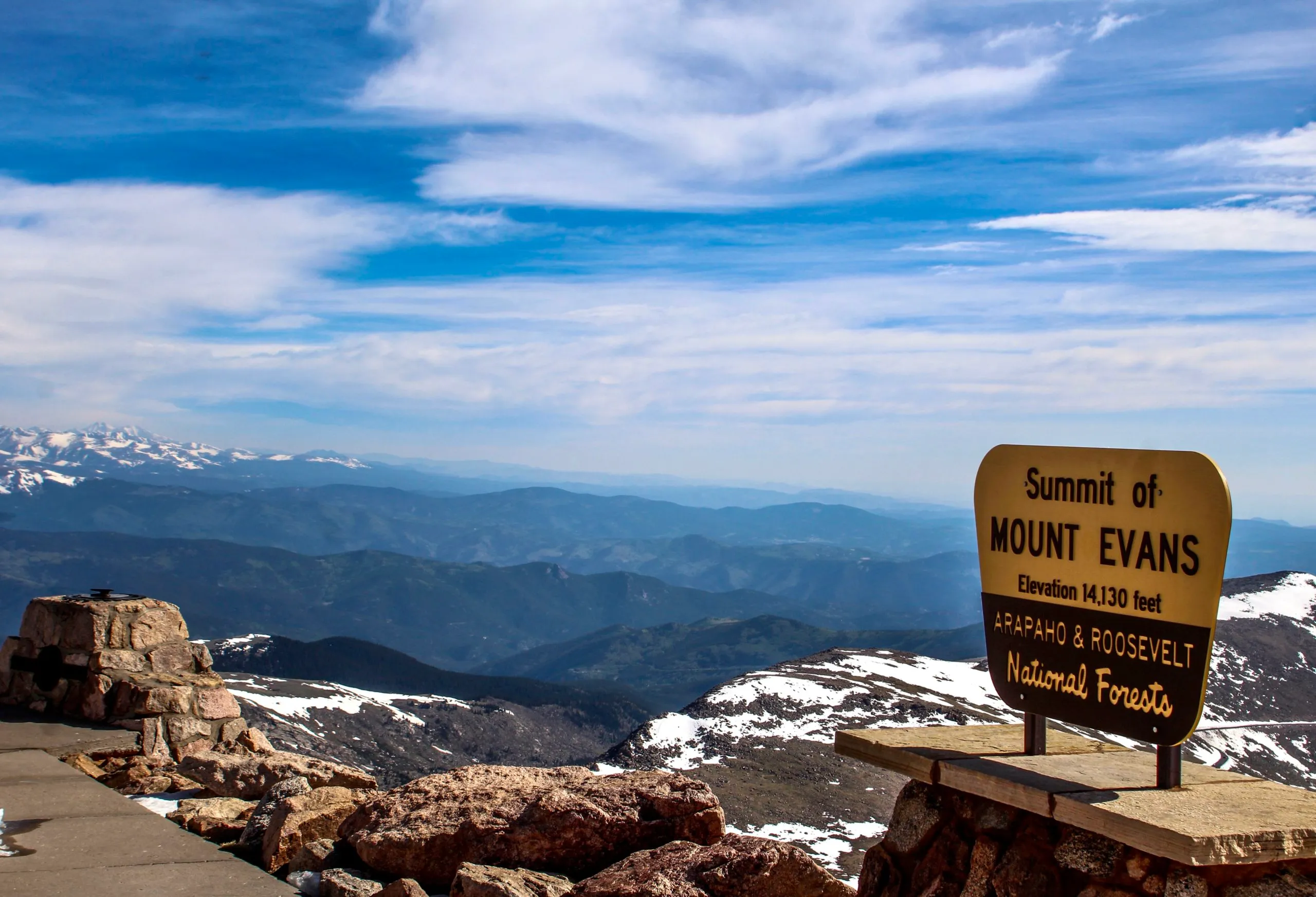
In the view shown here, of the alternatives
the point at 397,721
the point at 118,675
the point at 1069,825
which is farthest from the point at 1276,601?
the point at 1069,825

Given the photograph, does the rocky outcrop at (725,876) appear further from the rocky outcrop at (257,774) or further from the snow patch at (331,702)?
the snow patch at (331,702)

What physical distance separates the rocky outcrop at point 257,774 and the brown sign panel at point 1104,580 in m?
7.04

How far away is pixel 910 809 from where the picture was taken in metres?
7.07

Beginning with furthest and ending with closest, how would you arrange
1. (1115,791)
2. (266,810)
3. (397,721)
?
1. (397,721)
2. (266,810)
3. (1115,791)

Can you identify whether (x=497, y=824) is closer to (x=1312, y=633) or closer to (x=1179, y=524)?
(x=1179, y=524)

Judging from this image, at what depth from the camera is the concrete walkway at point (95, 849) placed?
24.6 feet

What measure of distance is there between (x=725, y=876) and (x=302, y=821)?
375 cm

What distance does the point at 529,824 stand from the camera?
8.32 meters

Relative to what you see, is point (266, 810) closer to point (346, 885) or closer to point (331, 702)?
point (346, 885)

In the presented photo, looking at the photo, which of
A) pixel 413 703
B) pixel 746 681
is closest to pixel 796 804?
pixel 746 681

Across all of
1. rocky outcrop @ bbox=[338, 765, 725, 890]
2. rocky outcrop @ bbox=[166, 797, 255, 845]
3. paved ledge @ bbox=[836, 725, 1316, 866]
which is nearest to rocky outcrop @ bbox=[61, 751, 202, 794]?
rocky outcrop @ bbox=[166, 797, 255, 845]

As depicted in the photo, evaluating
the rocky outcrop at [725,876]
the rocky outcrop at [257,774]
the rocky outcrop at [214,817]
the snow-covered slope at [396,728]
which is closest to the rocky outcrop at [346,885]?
the rocky outcrop at [725,876]

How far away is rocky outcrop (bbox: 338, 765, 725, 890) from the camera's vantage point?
8.14 metres

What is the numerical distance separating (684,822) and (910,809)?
2192 mm
